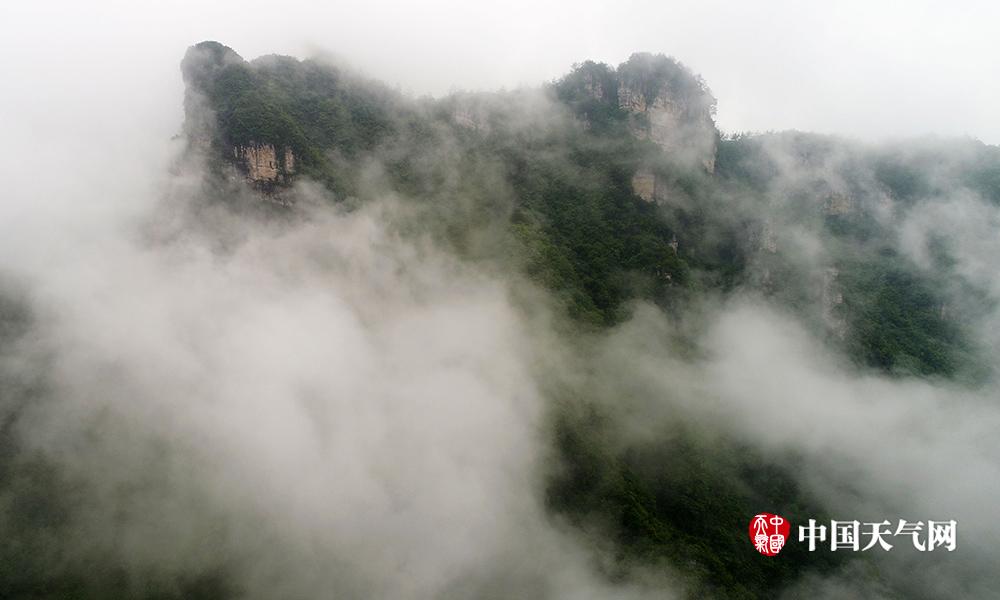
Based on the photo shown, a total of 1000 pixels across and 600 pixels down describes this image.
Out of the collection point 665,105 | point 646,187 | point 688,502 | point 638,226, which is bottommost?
point 688,502

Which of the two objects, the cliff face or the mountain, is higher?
the cliff face

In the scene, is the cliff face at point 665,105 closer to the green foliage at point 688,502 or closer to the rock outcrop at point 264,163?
the green foliage at point 688,502

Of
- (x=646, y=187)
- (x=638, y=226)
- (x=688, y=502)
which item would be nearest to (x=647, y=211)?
(x=638, y=226)

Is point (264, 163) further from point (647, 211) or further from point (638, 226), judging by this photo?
point (647, 211)

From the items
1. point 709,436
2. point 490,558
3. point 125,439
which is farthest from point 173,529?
point 709,436

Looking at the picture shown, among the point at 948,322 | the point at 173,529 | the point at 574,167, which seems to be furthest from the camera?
the point at 574,167

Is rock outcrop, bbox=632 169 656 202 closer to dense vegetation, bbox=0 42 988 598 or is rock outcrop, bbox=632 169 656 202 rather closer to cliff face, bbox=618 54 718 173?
dense vegetation, bbox=0 42 988 598

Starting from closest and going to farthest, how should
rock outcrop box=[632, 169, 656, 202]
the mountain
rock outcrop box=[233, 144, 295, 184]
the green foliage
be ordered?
the green foliage
the mountain
rock outcrop box=[233, 144, 295, 184]
rock outcrop box=[632, 169, 656, 202]

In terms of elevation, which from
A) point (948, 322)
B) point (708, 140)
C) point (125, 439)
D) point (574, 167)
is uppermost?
point (708, 140)

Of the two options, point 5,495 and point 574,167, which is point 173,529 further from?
point 574,167

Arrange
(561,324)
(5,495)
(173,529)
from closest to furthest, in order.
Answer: (5,495) → (173,529) → (561,324)

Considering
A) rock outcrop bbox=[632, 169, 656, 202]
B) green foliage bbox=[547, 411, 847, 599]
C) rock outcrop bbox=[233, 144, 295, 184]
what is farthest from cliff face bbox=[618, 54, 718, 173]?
rock outcrop bbox=[233, 144, 295, 184]
